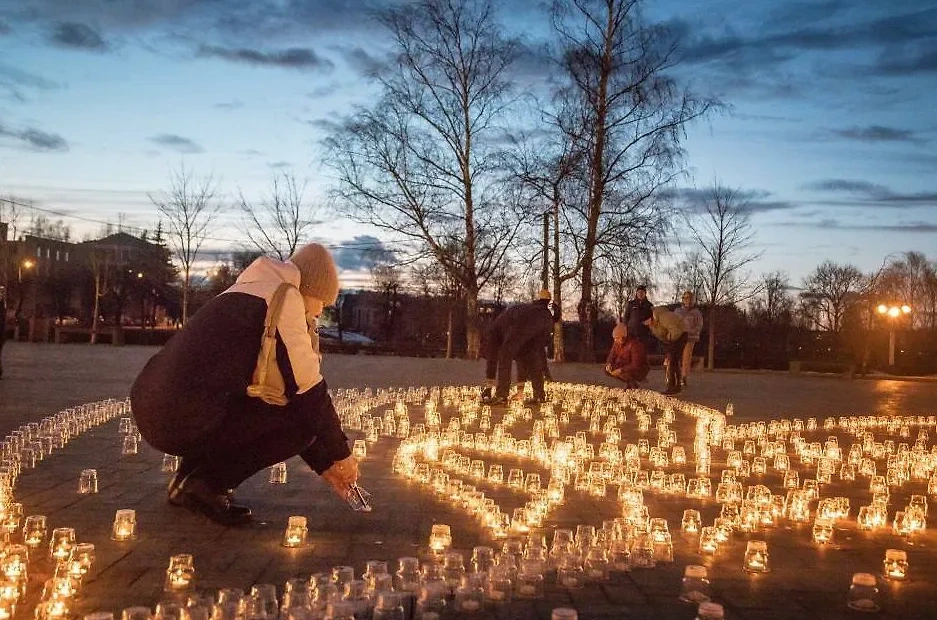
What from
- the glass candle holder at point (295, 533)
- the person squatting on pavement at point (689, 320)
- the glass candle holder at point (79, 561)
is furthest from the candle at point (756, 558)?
the person squatting on pavement at point (689, 320)

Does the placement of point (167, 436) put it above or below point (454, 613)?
above

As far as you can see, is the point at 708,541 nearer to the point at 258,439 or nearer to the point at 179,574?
the point at 258,439

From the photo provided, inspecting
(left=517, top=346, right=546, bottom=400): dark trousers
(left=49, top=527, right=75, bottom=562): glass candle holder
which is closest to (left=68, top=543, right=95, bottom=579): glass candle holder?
(left=49, top=527, right=75, bottom=562): glass candle holder

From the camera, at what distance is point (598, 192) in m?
26.2

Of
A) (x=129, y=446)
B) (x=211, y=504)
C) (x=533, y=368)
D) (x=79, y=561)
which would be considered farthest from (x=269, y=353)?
(x=533, y=368)

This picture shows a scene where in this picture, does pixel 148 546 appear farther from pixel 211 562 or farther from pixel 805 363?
pixel 805 363

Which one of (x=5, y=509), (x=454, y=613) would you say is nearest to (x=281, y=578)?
(x=454, y=613)

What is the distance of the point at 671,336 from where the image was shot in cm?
1509

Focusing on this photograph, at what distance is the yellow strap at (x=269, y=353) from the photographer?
15.0ft

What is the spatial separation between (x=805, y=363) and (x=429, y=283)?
23.0 m

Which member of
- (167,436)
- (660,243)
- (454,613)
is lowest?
(454,613)

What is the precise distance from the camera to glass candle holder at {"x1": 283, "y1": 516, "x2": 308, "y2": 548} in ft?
15.5

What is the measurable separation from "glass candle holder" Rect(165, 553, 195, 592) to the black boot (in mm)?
1055

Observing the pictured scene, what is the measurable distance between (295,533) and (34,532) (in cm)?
123
